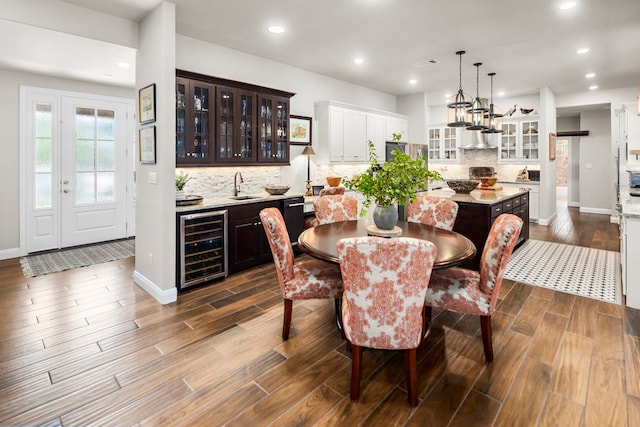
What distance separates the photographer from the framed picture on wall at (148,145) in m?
3.40

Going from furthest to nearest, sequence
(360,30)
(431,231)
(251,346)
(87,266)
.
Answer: (87,266) < (360,30) < (431,231) < (251,346)

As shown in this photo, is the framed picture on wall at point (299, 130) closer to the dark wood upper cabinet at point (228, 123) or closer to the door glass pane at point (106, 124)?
the dark wood upper cabinet at point (228, 123)

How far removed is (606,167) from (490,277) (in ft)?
29.4

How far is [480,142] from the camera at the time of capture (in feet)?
27.3

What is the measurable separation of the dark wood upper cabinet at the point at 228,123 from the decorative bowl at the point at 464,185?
93.7 inches

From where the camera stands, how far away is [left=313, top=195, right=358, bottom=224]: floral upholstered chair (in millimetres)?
3465

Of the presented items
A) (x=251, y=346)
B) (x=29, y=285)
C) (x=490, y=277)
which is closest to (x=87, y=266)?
(x=29, y=285)

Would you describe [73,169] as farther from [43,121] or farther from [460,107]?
[460,107]

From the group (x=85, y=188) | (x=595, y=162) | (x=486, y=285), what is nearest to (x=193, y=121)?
(x=85, y=188)

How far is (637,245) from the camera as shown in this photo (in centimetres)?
305

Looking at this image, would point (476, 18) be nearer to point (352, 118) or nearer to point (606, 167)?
point (352, 118)

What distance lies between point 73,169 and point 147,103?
2.88 m

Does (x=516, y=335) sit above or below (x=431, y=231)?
below

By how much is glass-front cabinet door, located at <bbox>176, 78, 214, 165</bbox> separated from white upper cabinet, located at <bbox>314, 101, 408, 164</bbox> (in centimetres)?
212
